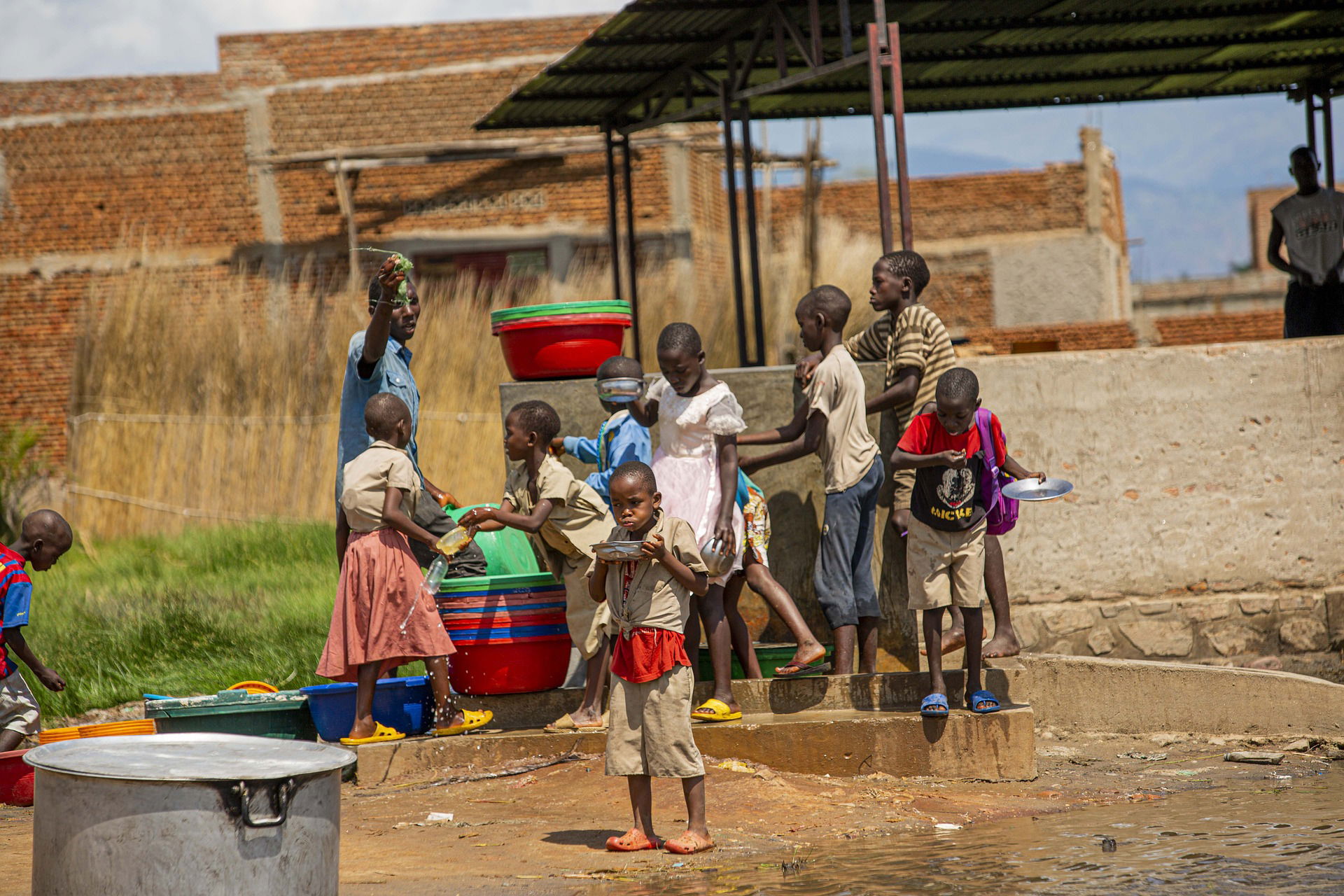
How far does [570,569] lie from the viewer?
5.98m

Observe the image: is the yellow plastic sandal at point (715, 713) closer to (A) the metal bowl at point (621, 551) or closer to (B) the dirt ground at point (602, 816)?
(B) the dirt ground at point (602, 816)

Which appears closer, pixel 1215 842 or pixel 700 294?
pixel 1215 842

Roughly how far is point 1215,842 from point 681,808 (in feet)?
6.24

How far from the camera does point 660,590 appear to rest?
194 inches

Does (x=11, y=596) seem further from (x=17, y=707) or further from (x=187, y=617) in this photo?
(x=187, y=617)

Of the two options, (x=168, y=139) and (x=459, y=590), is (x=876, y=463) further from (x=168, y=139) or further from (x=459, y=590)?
(x=168, y=139)

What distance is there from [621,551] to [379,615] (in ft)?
4.85

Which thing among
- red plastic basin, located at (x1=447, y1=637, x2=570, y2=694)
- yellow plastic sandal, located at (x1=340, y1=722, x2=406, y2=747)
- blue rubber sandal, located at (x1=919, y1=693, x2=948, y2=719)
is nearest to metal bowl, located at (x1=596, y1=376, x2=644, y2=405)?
red plastic basin, located at (x1=447, y1=637, x2=570, y2=694)

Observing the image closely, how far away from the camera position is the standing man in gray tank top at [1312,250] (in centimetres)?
944

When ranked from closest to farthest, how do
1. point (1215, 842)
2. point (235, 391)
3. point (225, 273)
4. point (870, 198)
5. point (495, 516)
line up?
point (1215, 842) → point (495, 516) → point (235, 391) → point (225, 273) → point (870, 198)

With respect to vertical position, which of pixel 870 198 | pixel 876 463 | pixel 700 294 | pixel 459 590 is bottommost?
pixel 459 590

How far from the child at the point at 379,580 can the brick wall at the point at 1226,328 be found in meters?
17.3

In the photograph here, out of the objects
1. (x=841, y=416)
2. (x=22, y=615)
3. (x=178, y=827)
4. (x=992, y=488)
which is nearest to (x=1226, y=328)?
(x=841, y=416)

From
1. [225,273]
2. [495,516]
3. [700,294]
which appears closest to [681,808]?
[495,516]
